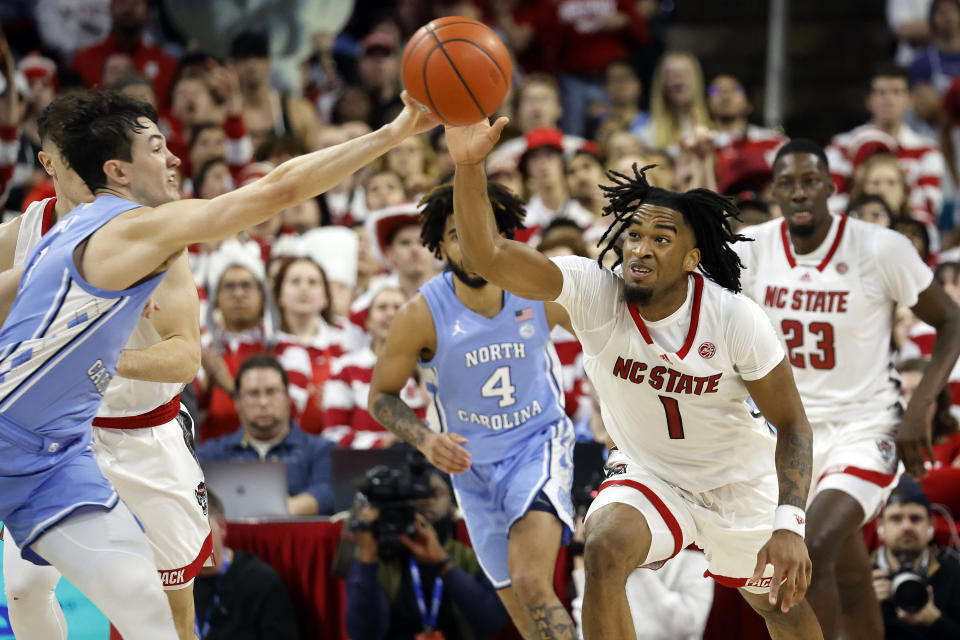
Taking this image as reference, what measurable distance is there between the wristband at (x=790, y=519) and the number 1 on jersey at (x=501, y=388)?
1598mm

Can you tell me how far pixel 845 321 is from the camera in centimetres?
602

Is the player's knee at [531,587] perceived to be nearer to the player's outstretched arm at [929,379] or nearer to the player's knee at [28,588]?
the player's outstretched arm at [929,379]

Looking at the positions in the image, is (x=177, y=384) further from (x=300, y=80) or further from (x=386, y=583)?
(x=300, y=80)

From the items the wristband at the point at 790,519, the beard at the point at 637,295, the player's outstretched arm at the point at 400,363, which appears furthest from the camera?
the player's outstretched arm at the point at 400,363

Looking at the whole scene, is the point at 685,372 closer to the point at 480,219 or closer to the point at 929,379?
the point at 480,219

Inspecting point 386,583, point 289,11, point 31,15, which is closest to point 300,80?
point 289,11

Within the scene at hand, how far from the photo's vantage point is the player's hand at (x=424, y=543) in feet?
21.0

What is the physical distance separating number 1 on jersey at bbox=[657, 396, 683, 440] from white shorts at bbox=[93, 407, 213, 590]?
5.97ft

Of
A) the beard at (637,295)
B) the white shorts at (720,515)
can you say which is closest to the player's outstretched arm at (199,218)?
the beard at (637,295)

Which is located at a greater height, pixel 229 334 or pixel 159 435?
pixel 159 435

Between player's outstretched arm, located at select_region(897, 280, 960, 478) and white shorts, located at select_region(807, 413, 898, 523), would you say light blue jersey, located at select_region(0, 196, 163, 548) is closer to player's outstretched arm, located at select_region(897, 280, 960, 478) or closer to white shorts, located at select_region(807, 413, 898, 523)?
white shorts, located at select_region(807, 413, 898, 523)

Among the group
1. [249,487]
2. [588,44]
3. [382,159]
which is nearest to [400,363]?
[249,487]

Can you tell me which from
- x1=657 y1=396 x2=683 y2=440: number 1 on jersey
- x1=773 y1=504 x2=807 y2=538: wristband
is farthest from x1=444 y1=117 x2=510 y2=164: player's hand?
x1=773 y1=504 x2=807 y2=538: wristband

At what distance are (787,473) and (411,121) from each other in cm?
179
